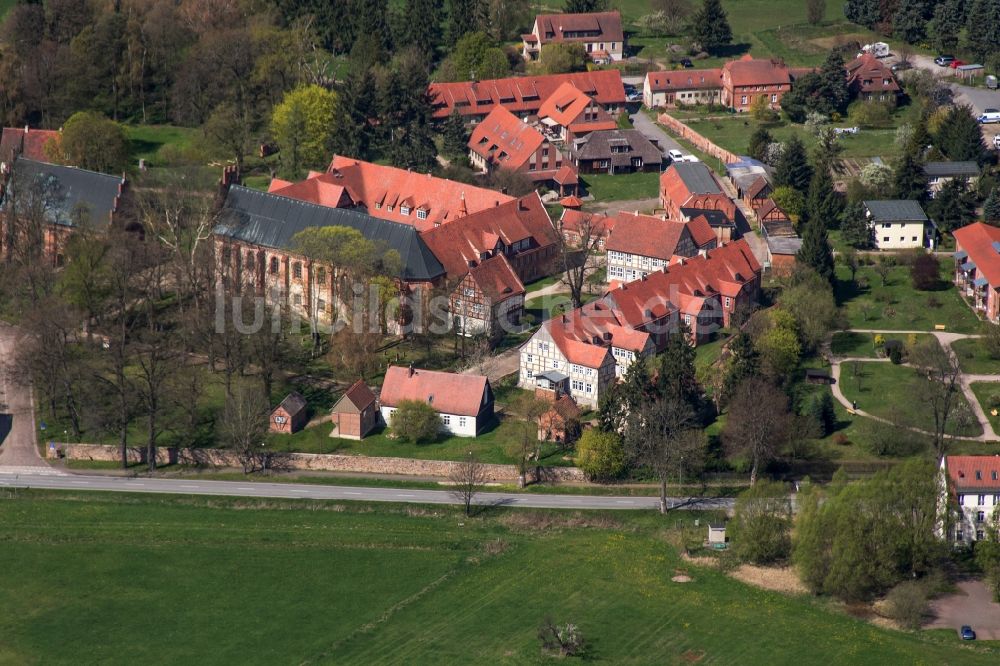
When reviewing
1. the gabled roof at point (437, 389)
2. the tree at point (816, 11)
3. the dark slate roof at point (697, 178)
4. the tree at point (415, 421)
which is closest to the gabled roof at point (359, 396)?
the gabled roof at point (437, 389)

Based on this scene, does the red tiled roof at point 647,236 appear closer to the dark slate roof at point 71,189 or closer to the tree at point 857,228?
the tree at point 857,228

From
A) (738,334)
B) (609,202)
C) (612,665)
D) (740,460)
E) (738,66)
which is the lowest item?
(612,665)

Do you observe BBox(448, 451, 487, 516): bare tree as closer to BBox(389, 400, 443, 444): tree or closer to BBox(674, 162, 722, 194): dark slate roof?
BBox(389, 400, 443, 444): tree

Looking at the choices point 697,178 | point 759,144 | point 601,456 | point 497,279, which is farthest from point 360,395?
point 759,144

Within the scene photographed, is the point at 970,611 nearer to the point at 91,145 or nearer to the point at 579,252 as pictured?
the point at 579,252

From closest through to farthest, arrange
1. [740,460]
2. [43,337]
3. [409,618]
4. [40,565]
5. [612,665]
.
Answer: [612,665] < [409,618] < [40,565] < [740,460] < [43,337]

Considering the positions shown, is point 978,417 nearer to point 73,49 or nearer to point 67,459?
point 67,459

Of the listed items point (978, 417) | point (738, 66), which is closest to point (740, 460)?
point (978, 417)

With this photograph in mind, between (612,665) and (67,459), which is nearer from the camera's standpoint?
(612,665)
